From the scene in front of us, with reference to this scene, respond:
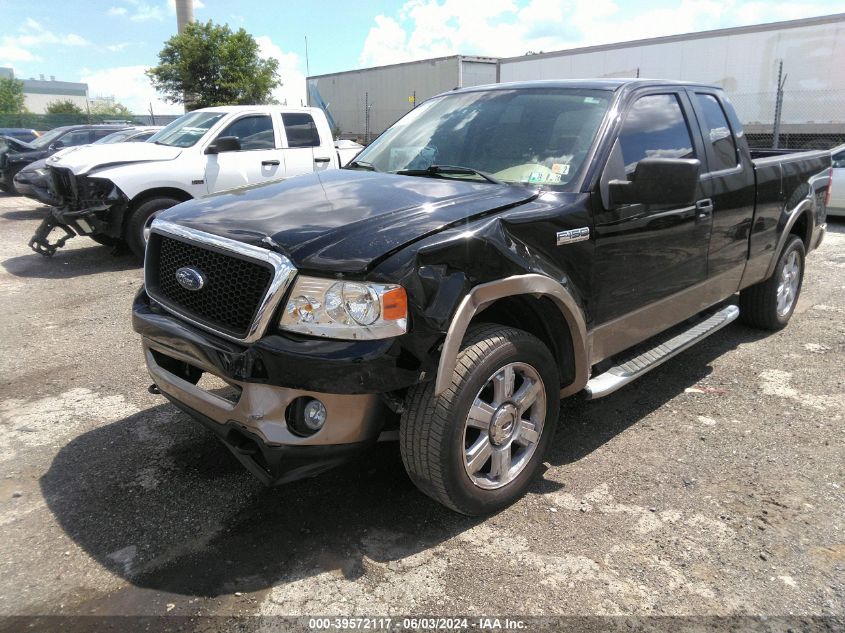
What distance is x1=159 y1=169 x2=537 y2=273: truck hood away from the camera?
8.13 ft

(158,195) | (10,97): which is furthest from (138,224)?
(10,97)

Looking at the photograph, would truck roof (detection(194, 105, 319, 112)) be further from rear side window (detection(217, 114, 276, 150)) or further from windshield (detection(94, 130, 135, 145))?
windshield (detection(94, 130, 135, 145))

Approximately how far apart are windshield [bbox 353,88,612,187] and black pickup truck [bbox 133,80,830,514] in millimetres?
13

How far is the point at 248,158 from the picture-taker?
8930mm

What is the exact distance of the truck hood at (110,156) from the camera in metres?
7.92

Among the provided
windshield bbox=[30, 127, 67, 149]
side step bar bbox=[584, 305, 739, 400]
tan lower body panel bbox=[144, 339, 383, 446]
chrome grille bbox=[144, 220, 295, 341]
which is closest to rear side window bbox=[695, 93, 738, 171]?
side step bar bbox=[584, 305, 739, 400]

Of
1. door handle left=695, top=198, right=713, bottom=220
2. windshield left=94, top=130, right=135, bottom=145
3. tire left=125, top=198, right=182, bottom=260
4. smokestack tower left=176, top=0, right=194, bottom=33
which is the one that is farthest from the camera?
smokestack tower left=176, top=0, right=194, bottom=33

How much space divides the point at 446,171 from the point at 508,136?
41 centimetres

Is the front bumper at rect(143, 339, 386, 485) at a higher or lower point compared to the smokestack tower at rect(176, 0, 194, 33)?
lower

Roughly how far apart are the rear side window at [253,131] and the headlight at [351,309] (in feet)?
23.6

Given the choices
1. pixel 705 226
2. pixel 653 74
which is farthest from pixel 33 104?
pixel 705 226

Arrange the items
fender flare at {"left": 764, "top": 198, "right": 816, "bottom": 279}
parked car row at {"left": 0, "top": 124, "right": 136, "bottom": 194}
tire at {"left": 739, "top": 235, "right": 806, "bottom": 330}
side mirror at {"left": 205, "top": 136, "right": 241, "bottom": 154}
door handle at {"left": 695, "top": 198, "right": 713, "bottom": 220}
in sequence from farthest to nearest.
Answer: parked car row at {"left": 0, "top": 124, "right": 136, "bottom": 194} < side mirror at {"left": 205, "top": 136, "right": 241, "bottom": 154} < tire at {"left": 739, "top": 235, "right": 806, "bottom": 330} < fender flare at {"left": 764, "top": 198, "right": 816, "bottom": 279} < door handle at {"left": 695, "top": 198, "right": 713, "bottom": 220}

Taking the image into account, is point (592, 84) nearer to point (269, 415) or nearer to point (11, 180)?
point (269, 415)

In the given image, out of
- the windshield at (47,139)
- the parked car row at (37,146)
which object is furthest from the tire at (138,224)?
the windshield at (47,139)
